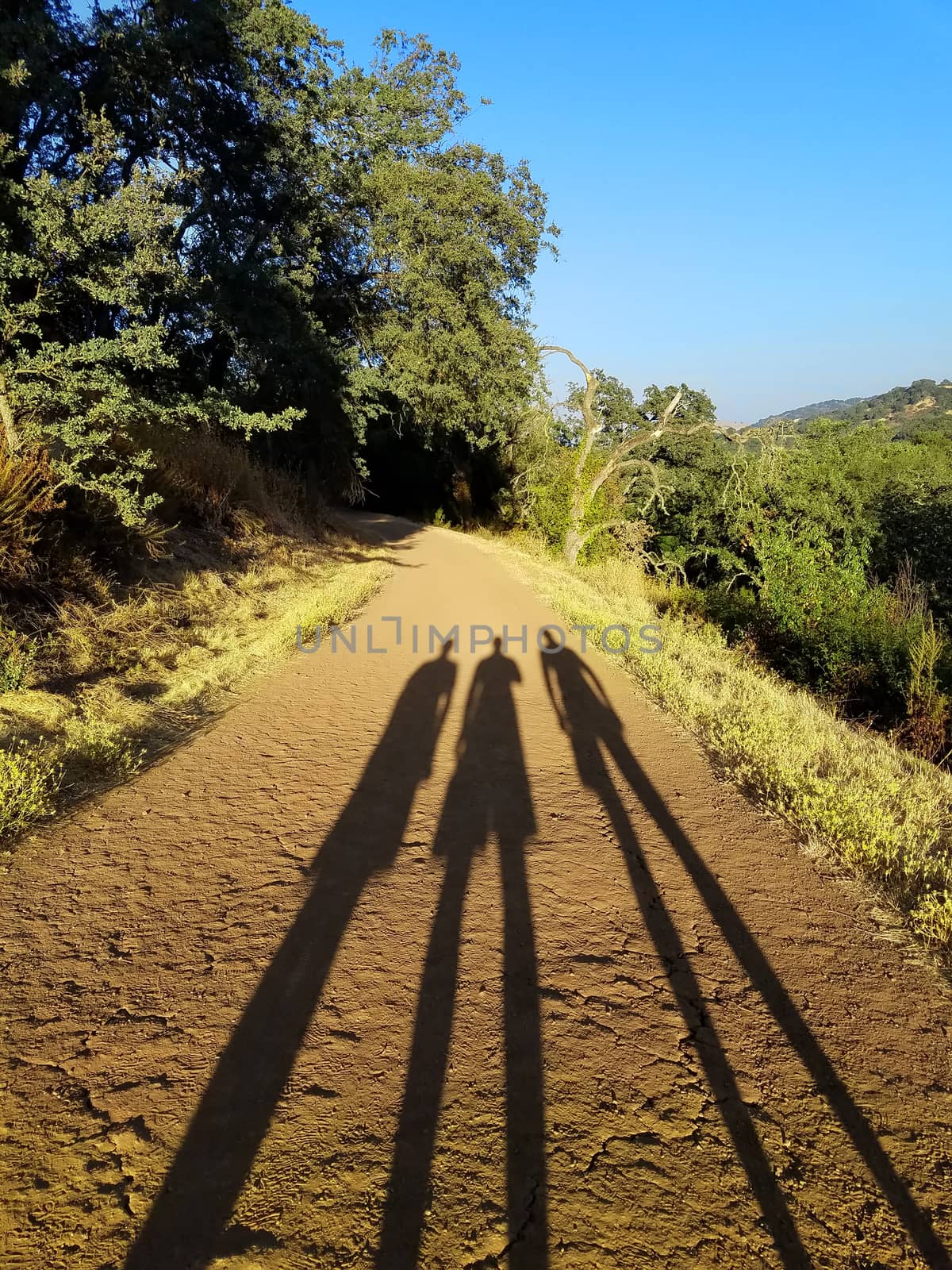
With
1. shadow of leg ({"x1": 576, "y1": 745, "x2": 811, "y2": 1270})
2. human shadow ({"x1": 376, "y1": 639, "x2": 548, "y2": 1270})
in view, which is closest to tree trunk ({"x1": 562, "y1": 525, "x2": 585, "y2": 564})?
human shadow ({"x1": 376, "y1": 639, "x2": 548, "y2": 1270})

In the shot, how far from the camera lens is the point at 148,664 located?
20.8 feet

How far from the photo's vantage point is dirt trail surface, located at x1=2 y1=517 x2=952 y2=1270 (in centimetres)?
183

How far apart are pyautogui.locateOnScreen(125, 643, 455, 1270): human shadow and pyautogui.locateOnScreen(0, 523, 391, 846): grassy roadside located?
1.72 m

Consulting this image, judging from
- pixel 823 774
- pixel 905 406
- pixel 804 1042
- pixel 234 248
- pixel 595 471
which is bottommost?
pixel 804 1042

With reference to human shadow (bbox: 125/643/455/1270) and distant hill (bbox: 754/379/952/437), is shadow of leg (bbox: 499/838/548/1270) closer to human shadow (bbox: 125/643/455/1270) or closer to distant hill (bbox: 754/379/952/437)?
human shadow (bbox: 125/643/455/1270)

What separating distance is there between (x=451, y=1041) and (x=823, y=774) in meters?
3.70

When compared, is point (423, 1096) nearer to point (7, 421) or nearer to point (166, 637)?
point (166, 637)

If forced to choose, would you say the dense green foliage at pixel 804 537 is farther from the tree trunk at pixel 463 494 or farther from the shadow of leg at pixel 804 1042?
the tree trunk at pixel 463 494

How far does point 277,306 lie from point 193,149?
3.05m

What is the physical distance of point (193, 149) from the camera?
11.1 m

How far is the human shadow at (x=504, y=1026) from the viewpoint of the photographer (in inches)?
71.7

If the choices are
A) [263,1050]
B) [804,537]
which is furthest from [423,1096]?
[804,537]

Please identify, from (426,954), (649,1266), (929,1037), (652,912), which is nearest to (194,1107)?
(426,954)

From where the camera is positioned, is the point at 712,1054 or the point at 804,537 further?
the point at 804,537
